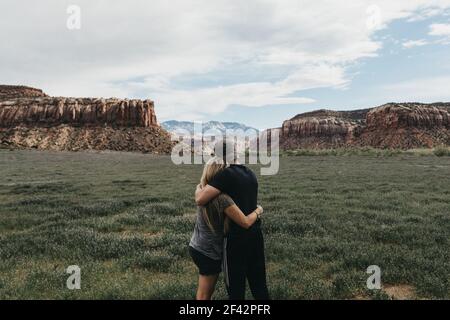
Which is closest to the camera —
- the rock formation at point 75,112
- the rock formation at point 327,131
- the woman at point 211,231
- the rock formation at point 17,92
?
the woman at point 211,231

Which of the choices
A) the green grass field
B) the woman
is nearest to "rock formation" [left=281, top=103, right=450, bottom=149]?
the green grass field

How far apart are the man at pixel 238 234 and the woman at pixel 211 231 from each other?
11cm

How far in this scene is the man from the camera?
5.46 meters

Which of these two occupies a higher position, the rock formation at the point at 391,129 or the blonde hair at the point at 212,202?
the rock formation at the point at 391,129

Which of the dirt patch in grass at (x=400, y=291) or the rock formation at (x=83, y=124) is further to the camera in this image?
the rock formation at (x=83, y=124)

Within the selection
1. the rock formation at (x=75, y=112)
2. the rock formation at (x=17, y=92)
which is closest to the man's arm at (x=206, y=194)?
the rock formation at (x=75, y=112)

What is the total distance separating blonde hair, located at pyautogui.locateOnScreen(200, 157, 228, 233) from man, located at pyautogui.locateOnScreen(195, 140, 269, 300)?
94 mm

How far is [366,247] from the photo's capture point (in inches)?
408

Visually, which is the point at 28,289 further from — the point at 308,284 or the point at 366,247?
the point at 366,247

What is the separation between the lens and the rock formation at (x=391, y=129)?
129m

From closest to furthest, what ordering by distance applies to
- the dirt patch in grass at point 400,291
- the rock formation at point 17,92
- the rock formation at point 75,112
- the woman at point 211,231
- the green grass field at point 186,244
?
1. the woman at point 211,231
2. the dirt patch in grass at point 400,291
3. the green grass field at point 186,244
4. the rock formation at point 75,112
5. the rock formation at point 17,92

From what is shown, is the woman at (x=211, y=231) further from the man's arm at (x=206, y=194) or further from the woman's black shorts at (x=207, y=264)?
the man's arm at (x=206, y=194)

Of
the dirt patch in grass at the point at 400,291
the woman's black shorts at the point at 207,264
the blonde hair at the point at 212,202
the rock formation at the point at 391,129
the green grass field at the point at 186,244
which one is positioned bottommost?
the dirt patch in grass at the point at 400,291
